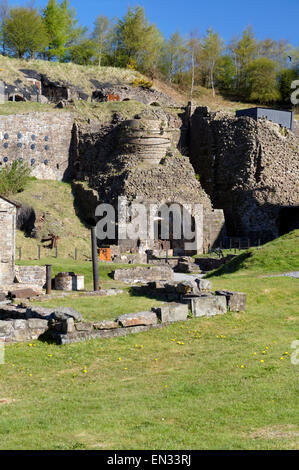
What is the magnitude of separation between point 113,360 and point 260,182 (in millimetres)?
38345

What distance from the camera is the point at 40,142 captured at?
49000 mm

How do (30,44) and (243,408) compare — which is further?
(30,44)

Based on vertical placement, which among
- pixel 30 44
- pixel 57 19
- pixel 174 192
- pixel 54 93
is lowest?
pixel 174 192

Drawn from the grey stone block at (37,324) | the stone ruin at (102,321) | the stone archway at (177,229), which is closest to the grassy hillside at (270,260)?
Answer: the stone ruin at (102,321)

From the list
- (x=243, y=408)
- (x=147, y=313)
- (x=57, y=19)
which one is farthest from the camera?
(x=57, y=19)

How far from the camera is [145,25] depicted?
80.6 m

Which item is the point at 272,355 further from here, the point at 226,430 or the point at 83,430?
the point at 83,430

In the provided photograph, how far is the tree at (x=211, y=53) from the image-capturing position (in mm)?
84375

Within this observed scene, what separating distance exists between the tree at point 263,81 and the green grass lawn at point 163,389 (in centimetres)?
6427

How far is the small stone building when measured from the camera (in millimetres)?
28234

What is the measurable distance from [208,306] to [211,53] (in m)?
74.3

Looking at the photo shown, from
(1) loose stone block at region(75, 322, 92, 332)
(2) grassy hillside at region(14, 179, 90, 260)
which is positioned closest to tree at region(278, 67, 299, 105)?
(2) grassy hillside at region(14, 179, 90, 260)

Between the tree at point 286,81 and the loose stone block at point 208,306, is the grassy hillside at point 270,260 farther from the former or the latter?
the tree at point 286,81
